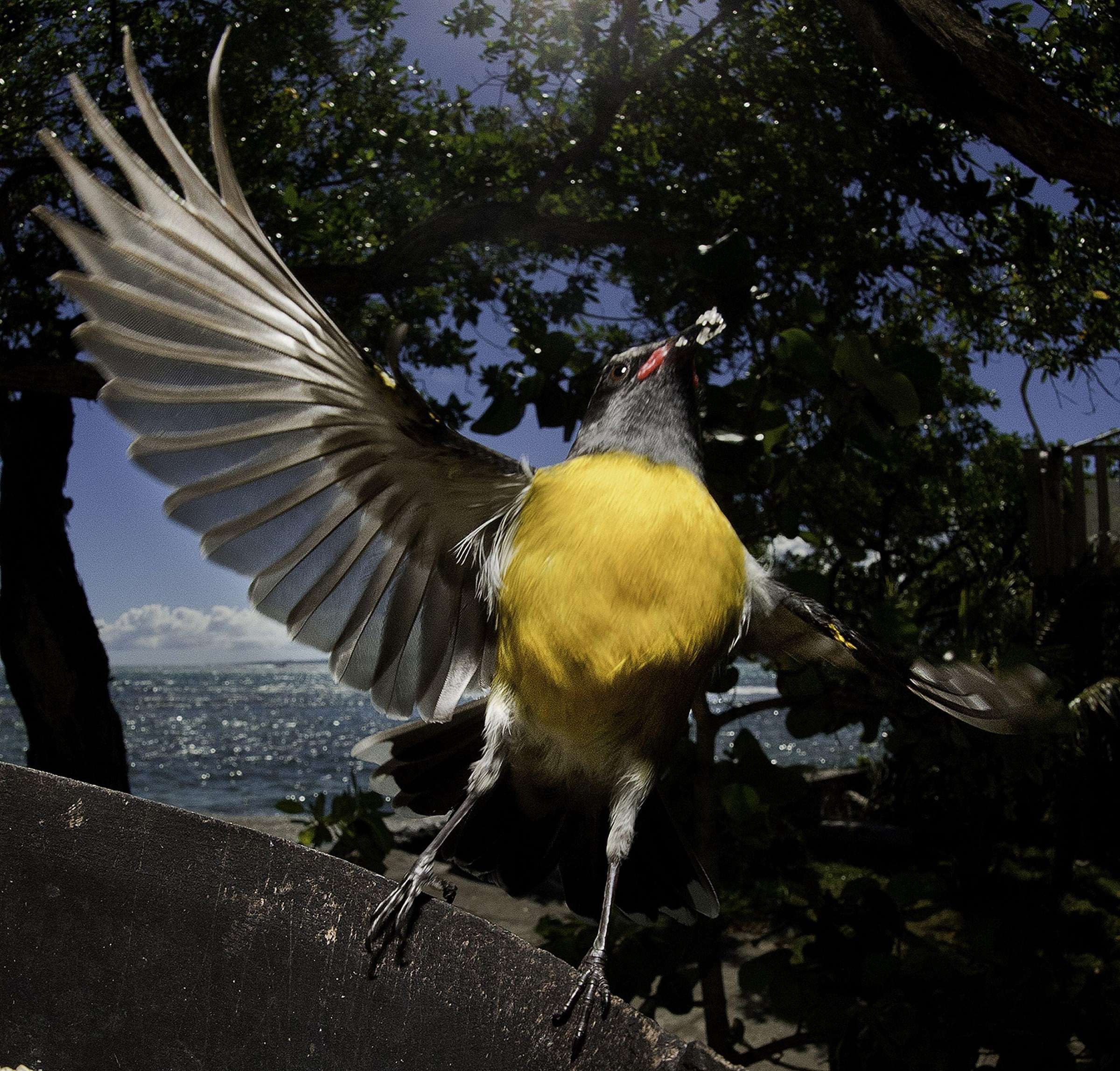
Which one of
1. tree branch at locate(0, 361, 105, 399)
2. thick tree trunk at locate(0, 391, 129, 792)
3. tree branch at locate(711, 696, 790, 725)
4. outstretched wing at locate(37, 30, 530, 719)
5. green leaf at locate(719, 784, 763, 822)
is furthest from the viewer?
thick tree trunk at locate(0, 391, 129, 792)

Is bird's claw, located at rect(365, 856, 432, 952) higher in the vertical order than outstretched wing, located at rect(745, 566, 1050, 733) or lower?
lower

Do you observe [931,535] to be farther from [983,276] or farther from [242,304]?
[242,304]

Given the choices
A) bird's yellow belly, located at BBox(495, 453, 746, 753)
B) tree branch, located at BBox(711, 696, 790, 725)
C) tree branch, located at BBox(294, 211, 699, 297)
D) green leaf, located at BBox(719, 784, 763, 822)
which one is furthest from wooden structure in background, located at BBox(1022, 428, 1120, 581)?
bird's yellow belly, located at BBox(495, 453, 746, 753)

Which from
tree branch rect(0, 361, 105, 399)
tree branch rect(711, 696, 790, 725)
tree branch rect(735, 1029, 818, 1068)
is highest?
tree branch rect(0, 361, 105, 399)

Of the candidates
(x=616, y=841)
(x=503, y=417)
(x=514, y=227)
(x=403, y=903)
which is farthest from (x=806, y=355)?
Answer: (x=514, y=227)

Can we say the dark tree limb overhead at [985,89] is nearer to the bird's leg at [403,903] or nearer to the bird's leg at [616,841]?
the bird's leg at [616,841]

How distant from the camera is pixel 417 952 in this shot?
109 centimetres

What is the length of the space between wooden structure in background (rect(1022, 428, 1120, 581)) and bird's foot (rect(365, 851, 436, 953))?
15.4 feet

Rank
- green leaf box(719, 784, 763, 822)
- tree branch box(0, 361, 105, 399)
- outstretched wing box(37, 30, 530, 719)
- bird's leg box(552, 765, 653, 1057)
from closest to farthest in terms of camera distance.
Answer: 1. bird's leg box(552, 765, 653, 1057)
2. outstretched wing box(37, 30, 530, 719)
3. green leaf box(719, 784, 763, 822)
4. tree branch box(0, 361, 105, 399)

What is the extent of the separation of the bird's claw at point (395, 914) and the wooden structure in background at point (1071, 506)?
4683 mm

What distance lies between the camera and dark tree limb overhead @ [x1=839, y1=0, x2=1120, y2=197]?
1.89 meters

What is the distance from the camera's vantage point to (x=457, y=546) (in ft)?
5.85

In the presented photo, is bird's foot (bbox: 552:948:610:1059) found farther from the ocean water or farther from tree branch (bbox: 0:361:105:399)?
tree branch (bbox: 0:361:105:399)

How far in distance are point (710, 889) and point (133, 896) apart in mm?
1033
